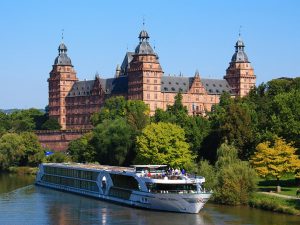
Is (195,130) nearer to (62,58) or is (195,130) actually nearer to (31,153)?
(31,153)

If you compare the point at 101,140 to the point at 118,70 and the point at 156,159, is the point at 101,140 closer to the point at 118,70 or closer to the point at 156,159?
the point at 156,159

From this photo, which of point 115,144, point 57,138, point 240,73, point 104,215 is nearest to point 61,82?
point 57,138

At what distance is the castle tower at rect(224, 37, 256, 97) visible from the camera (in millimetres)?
160000

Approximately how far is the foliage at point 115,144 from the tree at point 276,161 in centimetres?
2692

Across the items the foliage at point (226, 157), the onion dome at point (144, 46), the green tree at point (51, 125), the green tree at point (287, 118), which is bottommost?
the foliage at point (226, 157)

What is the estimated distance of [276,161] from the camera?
2399 inches

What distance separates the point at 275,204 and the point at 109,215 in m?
12.8

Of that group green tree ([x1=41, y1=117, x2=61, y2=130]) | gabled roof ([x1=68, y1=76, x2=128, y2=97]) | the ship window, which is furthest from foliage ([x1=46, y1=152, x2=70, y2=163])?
green tree ([x1=41, y1=117, x2=61, y2=130])

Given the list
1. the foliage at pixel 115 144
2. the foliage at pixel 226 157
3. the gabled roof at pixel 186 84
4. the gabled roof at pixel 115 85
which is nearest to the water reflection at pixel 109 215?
the foliage at pixel 226 157

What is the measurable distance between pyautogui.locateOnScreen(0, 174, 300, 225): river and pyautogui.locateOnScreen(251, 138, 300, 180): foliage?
7.16 m

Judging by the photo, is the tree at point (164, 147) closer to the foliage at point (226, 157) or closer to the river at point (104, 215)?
the foliage at point (226, 157)

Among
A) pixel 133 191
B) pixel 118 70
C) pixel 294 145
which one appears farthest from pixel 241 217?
pixel 118 70

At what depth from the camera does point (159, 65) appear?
142625 millimetres

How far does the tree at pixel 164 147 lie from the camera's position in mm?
77062
